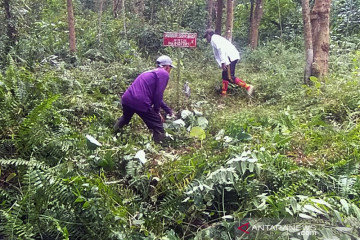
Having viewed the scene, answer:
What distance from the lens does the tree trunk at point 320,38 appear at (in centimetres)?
743

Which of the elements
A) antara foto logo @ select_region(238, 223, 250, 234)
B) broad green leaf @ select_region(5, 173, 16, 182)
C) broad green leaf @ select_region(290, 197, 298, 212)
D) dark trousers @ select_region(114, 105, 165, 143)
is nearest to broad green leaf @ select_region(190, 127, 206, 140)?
dark trousers @ select_region(114, 105, 165, 143)

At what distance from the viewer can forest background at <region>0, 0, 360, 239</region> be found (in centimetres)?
318

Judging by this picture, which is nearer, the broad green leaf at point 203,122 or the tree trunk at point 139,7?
the broad green leaf at point 203,122

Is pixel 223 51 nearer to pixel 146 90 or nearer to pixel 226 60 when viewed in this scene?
pixel 226 60

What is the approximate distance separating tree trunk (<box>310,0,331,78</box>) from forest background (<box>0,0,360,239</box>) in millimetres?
46

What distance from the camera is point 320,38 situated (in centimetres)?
758

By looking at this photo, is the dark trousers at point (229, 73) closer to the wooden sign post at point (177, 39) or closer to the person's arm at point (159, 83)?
the wooden sign post at point (177, 39)

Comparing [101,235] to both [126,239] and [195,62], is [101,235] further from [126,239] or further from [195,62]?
[195,62]

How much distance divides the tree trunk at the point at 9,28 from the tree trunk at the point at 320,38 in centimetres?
731

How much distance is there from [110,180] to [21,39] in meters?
6.38

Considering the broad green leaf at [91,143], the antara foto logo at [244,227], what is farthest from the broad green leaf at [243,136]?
the broad green leaf at [91,143]

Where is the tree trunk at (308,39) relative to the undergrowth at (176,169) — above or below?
above

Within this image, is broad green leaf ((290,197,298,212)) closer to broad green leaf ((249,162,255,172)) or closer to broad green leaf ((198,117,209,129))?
broad green leaf ((249,162,255,172))

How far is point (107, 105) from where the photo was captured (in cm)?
653
